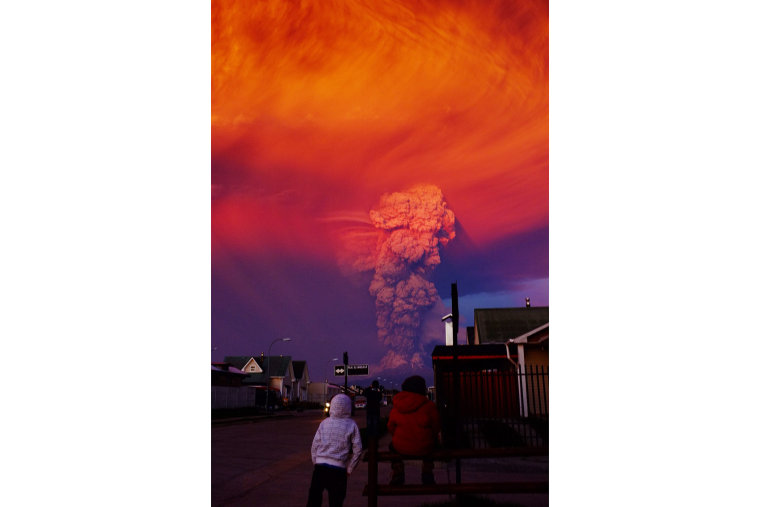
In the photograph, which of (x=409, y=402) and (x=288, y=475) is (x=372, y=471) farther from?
(x=288, y=475)

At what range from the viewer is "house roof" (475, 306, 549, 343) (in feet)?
107

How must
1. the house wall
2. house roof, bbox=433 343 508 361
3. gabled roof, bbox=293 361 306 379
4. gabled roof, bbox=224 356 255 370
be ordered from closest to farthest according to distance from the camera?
house roof, bbox=433 343 508 361, the house wall, gabled roof, bbox=224 356 255 370, gabled roof, bbox=293 361 306 379

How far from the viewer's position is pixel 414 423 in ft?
20.0

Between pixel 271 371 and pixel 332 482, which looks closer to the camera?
pixel 332 482

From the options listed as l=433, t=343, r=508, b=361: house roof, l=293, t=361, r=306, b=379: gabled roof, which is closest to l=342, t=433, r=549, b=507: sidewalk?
l=433, t=343, r=508, b=361: house roof

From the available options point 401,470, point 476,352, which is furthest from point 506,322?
point 401,470

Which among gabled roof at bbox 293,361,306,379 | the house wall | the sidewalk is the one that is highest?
the sidewalk

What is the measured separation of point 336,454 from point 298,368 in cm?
9112

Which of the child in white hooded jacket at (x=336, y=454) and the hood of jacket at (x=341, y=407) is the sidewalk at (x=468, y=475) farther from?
the hood of jacket at (x=341, y=407)

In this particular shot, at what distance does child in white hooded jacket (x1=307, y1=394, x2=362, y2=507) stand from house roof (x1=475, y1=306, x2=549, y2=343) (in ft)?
88.7

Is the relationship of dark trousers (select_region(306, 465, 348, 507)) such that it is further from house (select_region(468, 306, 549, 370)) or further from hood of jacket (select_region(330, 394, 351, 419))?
house (select_region(468, 306, 549, 370))
